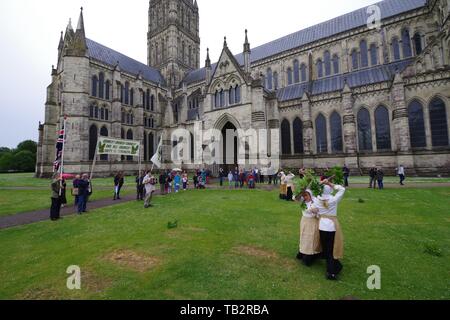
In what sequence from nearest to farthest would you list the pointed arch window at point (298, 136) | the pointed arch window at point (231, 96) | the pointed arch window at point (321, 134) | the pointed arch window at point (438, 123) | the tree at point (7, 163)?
the pointed arch window at point (438, 123) → the pointed arch window at point (231, 96) → the pointed arch window at point (321, 134) → the pointed arch window at point (298, 136) → the tree at point (7, 163)

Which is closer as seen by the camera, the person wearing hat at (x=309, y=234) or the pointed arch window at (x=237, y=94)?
the person wearing hat at (x=309, y=234)

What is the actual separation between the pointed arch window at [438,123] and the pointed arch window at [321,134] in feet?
33.5

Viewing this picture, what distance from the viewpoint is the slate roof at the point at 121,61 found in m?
40.9

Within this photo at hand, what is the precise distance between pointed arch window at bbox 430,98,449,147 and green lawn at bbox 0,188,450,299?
62.8 ft

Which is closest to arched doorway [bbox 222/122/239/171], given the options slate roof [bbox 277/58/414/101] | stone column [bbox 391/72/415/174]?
slate roof [bbox 277/58/414/101]

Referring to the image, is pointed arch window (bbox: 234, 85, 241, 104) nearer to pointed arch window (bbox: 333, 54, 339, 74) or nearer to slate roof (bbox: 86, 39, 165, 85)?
pointed arch window (bbox: 333, 54, 339, 74)

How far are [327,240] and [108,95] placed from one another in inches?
1748

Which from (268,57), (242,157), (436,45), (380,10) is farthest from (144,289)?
(380,10)

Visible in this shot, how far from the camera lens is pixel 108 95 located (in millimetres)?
39750

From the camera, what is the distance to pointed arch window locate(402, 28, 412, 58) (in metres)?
28.9

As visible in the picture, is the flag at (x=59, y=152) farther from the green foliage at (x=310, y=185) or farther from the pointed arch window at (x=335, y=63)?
the pointed arch window at (x=335, y=63)

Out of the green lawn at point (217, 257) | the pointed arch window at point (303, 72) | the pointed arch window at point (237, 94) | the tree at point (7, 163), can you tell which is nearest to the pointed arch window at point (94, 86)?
the pointed arch window at point (237, 94)

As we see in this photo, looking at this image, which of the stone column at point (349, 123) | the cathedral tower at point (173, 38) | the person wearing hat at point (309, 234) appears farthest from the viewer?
the cathedral tower at point (173, 38)
